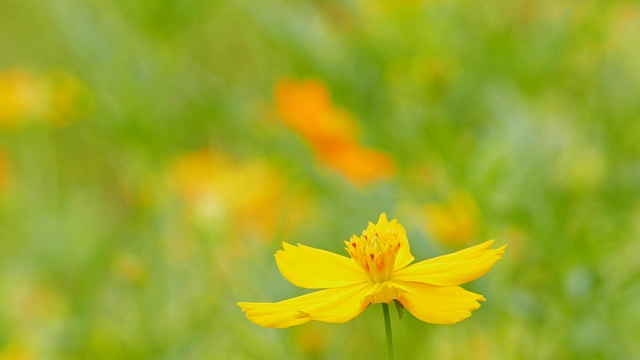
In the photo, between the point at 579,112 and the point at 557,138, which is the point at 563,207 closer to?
the point at 557,138

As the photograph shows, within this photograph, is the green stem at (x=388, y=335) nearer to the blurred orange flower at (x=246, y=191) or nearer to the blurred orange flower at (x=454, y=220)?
the blurred orange flower at (x=454, y=220)

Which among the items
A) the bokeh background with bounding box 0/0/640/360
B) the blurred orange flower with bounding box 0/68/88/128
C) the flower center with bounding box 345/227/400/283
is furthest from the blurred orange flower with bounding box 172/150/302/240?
the flower center with bounding box 345/227/400/283

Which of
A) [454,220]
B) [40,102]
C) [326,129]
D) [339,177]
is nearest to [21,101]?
[40,102]

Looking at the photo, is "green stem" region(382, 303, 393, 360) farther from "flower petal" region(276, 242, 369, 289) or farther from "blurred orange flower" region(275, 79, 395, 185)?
"blurred orange flower" region(275, 79, 395, 185)

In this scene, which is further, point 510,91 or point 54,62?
point 54,62

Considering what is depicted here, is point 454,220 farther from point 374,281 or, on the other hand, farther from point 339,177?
point 374,281

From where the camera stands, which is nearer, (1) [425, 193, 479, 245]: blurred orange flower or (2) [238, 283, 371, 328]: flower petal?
(2) [238, 283, 371, 328]: flower petal

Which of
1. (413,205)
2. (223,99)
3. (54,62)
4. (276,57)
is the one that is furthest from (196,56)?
(413,205)
